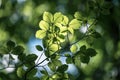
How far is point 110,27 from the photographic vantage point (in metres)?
5.09

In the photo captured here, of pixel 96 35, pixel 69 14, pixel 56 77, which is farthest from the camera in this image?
pixel 69 14

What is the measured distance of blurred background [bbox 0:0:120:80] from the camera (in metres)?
4.60

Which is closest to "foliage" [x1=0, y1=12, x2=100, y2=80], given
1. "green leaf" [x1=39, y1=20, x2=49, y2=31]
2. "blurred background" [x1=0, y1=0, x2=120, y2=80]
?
"green leaf" [x1=39, y1=20, x2=49, y2=31]

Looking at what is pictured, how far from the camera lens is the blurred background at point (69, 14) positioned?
4.60 metres

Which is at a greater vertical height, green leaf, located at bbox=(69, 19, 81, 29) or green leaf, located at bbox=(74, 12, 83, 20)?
green leaf, located at bbox=(74, 12, 83, 20)

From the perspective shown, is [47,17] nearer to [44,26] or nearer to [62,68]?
[44,26]

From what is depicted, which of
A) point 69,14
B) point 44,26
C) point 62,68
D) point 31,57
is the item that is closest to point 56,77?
point 62,68

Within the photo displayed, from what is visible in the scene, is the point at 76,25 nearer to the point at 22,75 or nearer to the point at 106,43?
the point at 22,75

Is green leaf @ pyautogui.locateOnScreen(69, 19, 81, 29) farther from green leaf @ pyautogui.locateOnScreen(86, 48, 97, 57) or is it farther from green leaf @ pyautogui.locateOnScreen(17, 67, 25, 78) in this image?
→ green leaf @ pyautogui.locateOnScreen(17, 67, 25, 78)

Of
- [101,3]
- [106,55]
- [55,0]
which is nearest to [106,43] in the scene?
[106,55]

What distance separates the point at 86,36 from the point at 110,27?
3337 mm

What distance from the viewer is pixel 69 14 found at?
4.55 meters

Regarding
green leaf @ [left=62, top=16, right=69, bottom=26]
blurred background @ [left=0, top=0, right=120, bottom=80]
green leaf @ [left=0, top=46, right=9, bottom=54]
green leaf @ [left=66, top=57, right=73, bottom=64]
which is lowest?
green leaf @ [left=66, top=57, right=73, bottom=64]

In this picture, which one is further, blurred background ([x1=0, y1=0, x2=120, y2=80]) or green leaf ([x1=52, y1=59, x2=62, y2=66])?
blurred background ([x1=0, y1=0, x2=120, y2=80])
